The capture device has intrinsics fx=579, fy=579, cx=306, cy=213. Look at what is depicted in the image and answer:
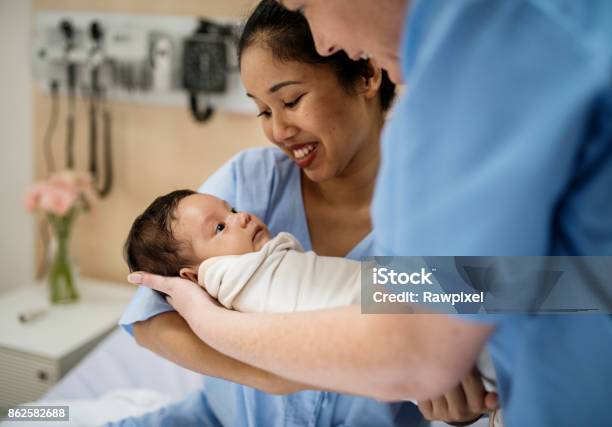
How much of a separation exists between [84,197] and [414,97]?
5.47ft

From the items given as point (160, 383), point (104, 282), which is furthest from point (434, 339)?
point (104, 282)

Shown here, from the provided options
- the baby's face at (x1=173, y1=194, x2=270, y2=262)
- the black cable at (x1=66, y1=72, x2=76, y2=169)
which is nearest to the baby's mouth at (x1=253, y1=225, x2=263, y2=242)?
the baby's face at (x1=173, y1=194, x2=270, y2=262)

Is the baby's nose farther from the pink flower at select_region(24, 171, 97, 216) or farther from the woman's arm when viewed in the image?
the pink flower at select_region(24, 171, 97, 216)

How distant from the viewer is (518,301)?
0.51 meters

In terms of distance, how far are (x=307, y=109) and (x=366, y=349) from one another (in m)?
0.43

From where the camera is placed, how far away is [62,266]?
6.19 ft

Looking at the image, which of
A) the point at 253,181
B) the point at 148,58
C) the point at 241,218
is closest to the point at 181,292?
the point at 241,218

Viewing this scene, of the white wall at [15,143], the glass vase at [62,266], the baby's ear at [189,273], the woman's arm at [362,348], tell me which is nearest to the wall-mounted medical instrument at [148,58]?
the white wall at [15,143]

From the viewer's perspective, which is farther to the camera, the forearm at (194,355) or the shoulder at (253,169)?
the shoulder at (253,169)

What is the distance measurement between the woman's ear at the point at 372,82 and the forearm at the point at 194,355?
0.45 meters

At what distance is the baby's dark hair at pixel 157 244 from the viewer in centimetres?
85

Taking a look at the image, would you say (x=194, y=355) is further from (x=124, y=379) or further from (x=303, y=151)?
(x=124, y=379)

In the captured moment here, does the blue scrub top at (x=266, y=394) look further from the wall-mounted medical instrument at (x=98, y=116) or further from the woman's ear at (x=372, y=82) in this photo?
the wall-mounted medical instrument at (x=98, y=116)

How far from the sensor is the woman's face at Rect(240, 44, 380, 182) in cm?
83
